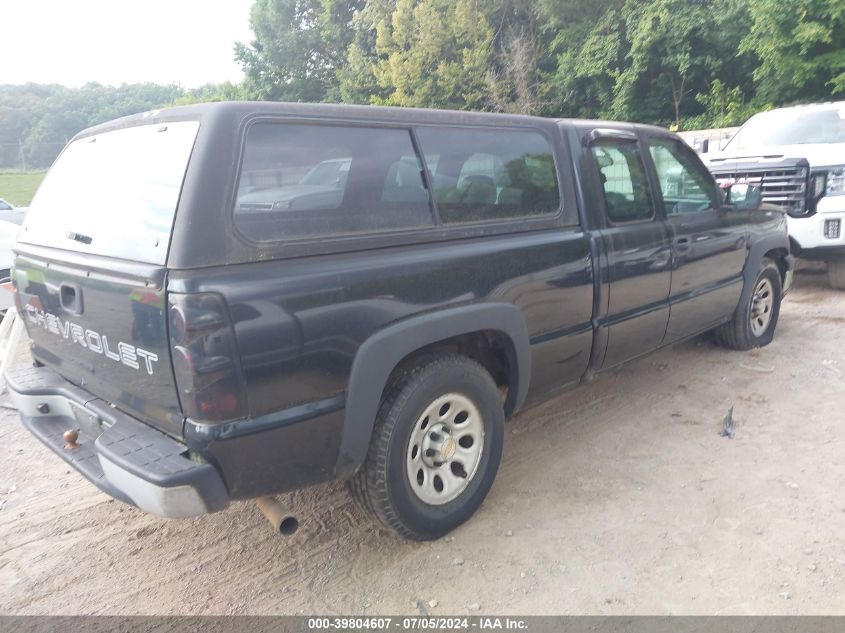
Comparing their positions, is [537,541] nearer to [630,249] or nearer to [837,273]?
[630,249]

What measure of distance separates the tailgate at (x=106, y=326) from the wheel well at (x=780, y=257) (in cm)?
486

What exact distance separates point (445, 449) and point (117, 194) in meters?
1.79

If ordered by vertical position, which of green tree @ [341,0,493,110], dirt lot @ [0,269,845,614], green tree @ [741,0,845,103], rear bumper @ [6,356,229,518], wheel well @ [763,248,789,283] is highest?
green tree @ [341,0,493,110]

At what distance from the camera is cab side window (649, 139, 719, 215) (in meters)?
4.14

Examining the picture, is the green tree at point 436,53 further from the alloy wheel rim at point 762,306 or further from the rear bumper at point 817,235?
the alloy wheel rim at point 762,306

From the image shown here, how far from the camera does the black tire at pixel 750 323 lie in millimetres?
5023

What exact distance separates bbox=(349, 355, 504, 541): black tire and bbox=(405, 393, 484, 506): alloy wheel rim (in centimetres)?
3

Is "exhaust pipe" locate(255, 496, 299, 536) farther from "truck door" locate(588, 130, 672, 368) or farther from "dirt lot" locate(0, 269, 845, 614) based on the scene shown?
"truck door" locate(588, 130, 672, 368)

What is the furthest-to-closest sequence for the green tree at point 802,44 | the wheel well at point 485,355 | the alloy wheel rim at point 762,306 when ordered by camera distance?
the green tree at point 802,44, the alloy wheel rim at point 762,306, the wheel well at point 485,355

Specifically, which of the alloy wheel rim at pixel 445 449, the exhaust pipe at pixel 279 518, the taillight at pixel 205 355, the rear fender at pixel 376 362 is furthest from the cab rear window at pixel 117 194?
the alloy wheel rim at pixel 445 449

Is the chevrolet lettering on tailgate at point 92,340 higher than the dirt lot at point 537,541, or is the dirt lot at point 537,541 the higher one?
the chevrolet lettering on tailgate at point 92,340

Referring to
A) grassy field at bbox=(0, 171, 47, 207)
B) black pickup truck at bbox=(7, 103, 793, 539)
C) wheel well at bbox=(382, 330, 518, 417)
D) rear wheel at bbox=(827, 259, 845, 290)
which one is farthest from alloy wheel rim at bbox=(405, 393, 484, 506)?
grassy field at bbox=(0, 171, 47, 207)

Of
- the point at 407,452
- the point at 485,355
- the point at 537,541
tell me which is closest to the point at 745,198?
the point at 485,355

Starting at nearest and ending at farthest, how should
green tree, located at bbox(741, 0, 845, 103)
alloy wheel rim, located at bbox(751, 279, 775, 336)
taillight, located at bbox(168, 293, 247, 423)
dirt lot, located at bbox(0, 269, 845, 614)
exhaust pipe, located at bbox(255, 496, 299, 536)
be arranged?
1. taillight, located at bbox(168, 293, 247, 423)
2. exhaust pipe, located at bbox(255, 496, 299, 536)
3. dirt lot, located at bbox(0, 269, 845, 614)
4. alloy wheel rim, located at bbox(751, 279, 775, 336)
5. green tree, located at bbox(741, 0, 845, 103)
